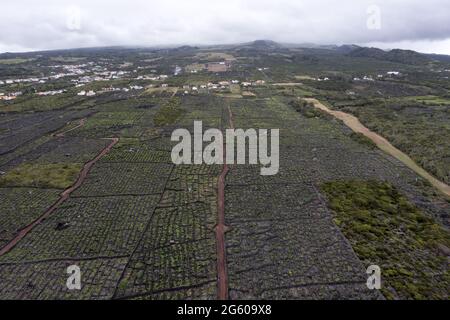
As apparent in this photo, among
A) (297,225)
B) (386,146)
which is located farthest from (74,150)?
(386,146)

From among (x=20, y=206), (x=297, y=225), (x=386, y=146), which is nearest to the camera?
(x=297, y=225)

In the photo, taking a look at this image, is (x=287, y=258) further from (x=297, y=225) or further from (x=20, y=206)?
(x=20, y=206)

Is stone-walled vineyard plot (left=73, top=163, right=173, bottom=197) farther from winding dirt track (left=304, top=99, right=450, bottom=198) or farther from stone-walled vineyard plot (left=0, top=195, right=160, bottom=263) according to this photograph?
winding dirt track (left=304, top=99, right=450, bottom=198)

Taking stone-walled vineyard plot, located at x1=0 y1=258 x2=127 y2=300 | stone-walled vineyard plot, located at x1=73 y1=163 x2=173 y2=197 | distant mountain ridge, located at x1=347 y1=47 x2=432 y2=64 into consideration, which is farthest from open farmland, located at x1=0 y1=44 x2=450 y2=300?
distant mountain ridge, located at x1=347 y1=47 x2=432 y2=64

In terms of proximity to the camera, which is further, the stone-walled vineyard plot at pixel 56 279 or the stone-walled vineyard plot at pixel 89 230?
the stone-walled vineyard plot at pixel 89 230

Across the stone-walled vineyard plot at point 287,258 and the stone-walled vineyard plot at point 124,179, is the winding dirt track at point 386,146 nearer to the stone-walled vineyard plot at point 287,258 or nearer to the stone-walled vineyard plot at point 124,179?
the stone-walled vineyard plot at point 287,258

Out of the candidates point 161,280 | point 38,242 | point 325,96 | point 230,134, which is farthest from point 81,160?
point 325,96

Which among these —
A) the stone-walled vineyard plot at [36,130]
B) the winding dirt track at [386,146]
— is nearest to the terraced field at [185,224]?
A: the stone-walled vineyard plot at [36,130]
